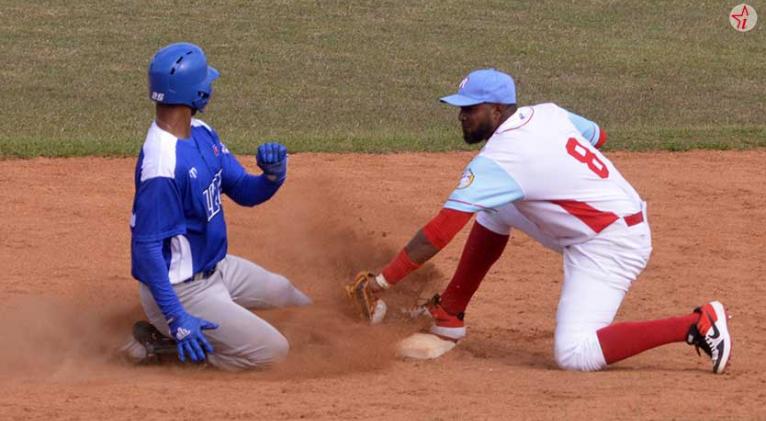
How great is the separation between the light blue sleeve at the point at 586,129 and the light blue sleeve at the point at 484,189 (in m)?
0.98

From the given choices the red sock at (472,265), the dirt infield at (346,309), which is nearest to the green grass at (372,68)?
the dirt infield at (346,309)

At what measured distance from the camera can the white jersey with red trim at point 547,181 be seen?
6695 mm

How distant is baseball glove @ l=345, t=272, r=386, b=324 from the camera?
7059 mm

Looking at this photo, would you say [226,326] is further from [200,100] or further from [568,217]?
[568,217]

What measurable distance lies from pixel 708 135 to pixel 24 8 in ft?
35.3

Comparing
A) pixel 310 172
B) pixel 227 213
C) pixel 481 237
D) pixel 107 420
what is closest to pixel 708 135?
pixel 310 172

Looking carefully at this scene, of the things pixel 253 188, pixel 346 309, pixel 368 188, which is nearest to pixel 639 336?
pixel 346 309

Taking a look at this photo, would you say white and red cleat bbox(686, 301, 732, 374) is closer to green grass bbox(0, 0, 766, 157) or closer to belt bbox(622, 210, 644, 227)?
belt bbox(622, 210, 644, 227)

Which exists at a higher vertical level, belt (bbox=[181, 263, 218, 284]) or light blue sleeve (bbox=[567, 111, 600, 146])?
light blue sleeve (bbox=[567, 111, 600, 146])

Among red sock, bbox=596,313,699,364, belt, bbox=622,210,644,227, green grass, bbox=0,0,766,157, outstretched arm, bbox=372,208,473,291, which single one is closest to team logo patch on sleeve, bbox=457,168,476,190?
outstretched arm, bbox=372,208,473,291

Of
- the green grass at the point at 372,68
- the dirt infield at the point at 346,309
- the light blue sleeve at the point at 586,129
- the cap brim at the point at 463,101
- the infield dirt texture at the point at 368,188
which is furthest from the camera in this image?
the green grass at the point at 372,68

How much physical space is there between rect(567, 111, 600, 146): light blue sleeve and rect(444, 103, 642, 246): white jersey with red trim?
14.8 inches

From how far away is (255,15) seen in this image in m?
19.3

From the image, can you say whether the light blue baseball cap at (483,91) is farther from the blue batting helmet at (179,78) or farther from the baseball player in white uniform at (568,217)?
the blue batting helmet at (179,78)
